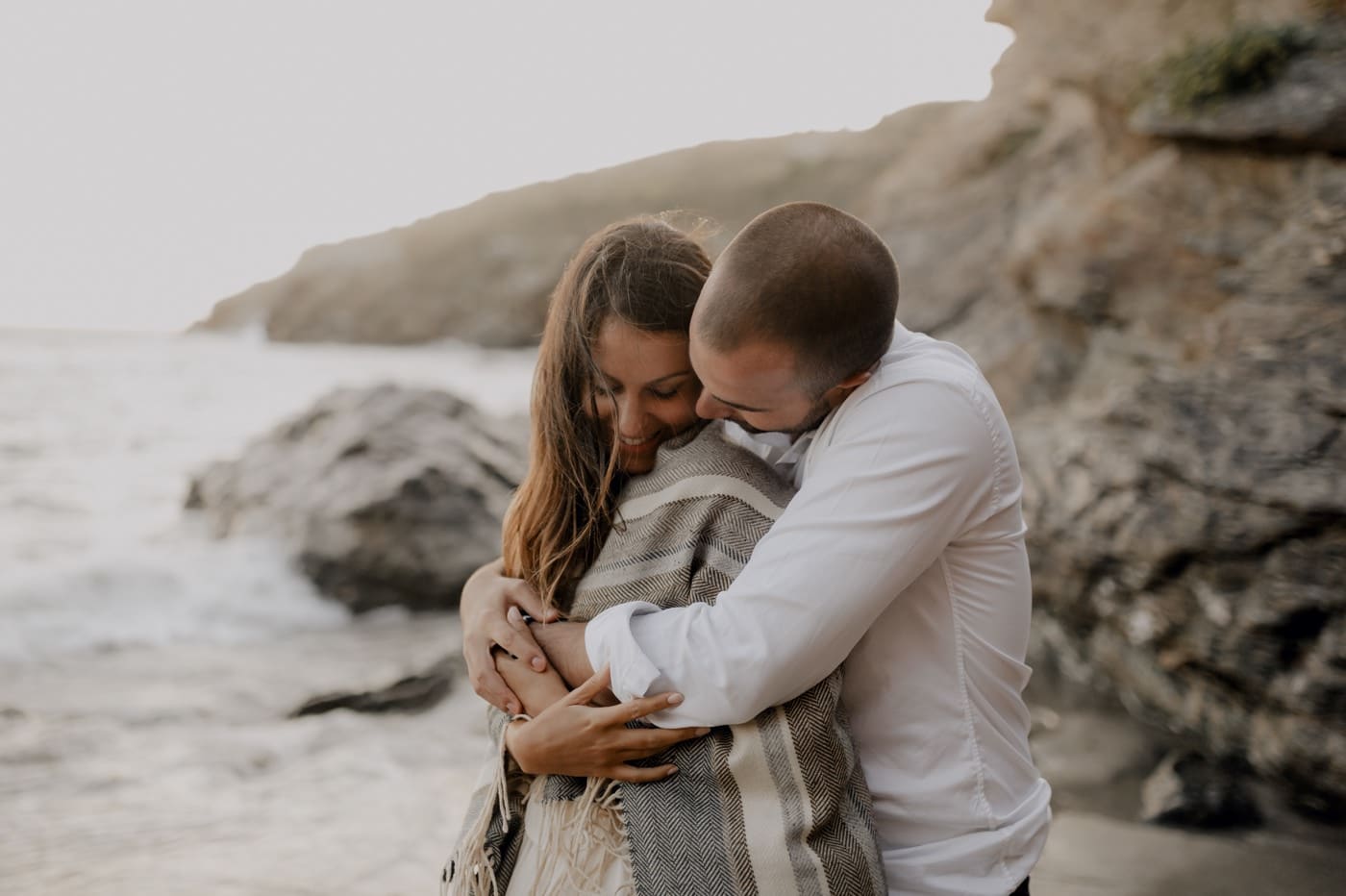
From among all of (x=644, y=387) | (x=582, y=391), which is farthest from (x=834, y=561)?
(x=582, y=391)

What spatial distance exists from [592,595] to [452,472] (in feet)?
16.1

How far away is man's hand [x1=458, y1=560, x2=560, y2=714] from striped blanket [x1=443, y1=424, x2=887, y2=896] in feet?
0.38

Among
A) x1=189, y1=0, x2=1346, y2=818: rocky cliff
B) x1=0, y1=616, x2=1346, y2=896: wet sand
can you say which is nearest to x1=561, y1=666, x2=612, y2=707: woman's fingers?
x1=0, y1=616, x2=1346, y2=896: wet sand

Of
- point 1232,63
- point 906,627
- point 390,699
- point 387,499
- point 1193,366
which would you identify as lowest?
point 390,699

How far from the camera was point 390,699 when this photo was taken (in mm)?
4930

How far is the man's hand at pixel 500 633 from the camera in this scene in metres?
1.86

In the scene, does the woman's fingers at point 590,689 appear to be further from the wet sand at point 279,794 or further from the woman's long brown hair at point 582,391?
the wet sand at point 279,794

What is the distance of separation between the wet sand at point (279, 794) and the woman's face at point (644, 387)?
1.96 meters

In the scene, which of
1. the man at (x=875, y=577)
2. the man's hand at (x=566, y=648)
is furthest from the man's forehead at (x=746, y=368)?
the man's hand at (x=566, y=648)

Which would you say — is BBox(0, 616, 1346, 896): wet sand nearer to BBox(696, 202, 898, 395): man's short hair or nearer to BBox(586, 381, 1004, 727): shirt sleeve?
BBox(586, 381, 1004, 727): shirt sleeve

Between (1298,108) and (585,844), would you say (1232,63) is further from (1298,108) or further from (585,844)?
(585,844)

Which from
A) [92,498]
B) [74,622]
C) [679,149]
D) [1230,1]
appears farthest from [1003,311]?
[679,149]

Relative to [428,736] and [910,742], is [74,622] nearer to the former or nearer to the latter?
[428,736]

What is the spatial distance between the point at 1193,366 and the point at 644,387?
272cm
